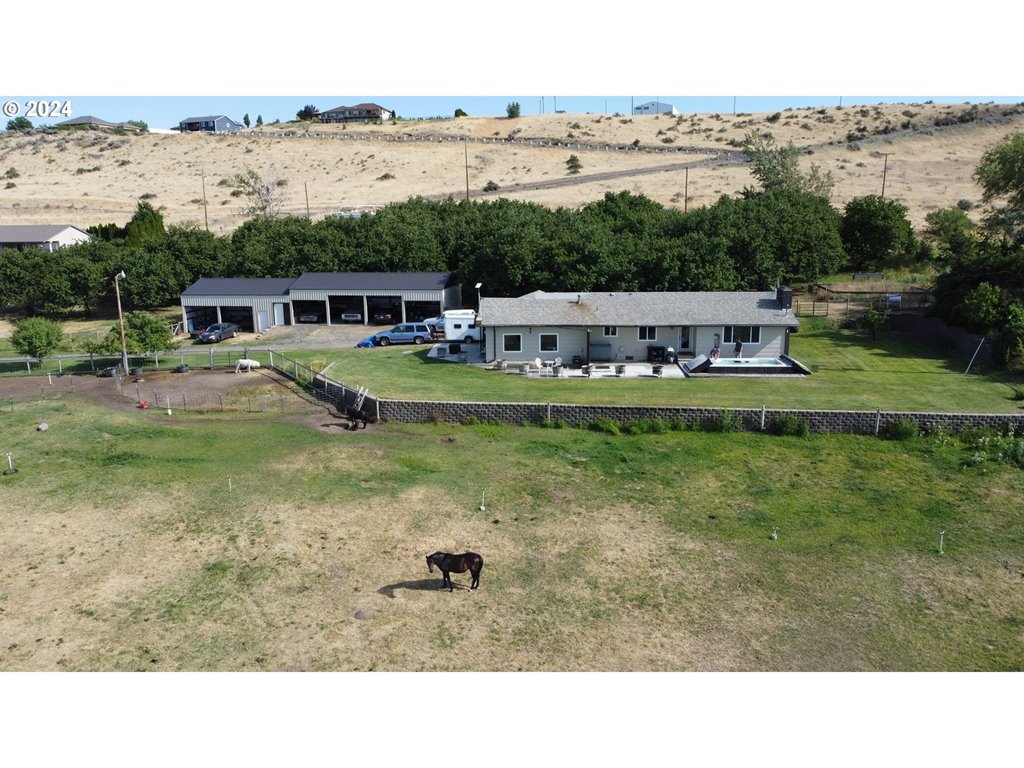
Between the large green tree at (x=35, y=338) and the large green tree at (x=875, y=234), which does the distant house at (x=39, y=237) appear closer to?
the large green tree at (x=35, y=338)

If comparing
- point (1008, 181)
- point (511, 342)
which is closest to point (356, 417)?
point (511, 342)

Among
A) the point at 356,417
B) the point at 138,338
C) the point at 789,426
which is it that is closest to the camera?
the point at 789,426

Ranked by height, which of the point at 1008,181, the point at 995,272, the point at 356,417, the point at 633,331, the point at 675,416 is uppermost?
the point at 1008,181

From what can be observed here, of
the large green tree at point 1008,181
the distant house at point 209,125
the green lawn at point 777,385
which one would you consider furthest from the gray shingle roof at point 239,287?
the distant house at point 209,125

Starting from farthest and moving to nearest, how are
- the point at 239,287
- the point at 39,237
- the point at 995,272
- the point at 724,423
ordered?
the point at 39,237
the point at 239,287
the point at 995,272
the point at 724,423

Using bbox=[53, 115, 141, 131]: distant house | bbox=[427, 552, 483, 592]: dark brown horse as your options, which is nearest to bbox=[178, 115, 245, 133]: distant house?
bbox=[53, 115, 141, 131]: distant house

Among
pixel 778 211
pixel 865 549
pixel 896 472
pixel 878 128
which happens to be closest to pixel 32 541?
pixel 865 549

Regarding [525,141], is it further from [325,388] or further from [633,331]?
[325,388]
